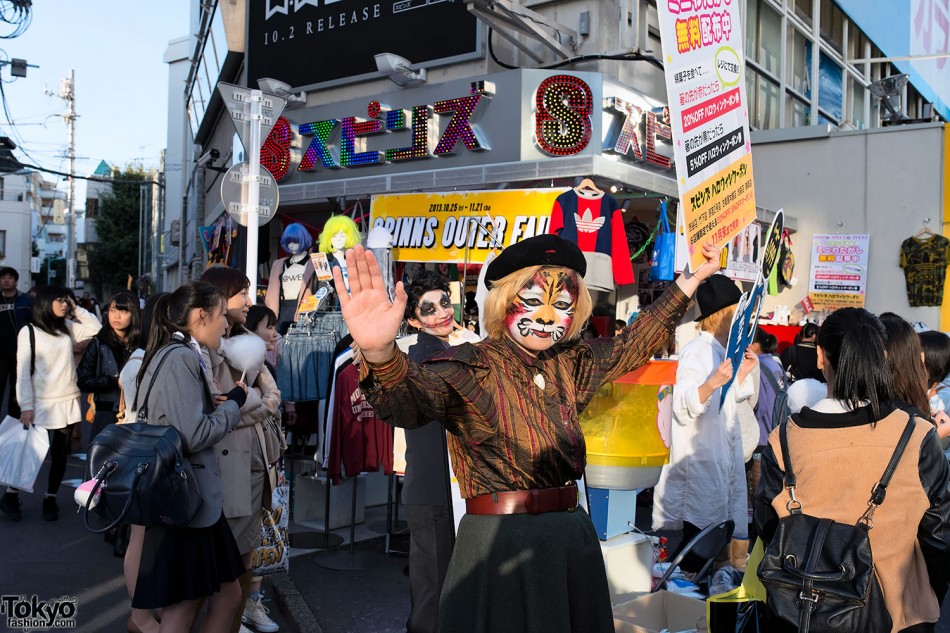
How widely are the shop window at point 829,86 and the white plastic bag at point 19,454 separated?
47.6 feet

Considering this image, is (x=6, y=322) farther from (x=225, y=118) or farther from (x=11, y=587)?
(x=225, y=118)

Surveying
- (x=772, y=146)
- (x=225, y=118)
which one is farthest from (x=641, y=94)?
(x=225, y=118)

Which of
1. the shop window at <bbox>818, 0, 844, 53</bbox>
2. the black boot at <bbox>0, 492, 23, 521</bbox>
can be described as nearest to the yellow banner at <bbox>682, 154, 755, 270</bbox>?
the black boot at <bbox>0, 492, 23, 521</bbox>

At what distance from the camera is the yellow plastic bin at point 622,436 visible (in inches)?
165

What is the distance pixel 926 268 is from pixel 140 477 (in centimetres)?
1163

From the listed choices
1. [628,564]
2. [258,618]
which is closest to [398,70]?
[258,618]

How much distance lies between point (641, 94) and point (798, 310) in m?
4.88

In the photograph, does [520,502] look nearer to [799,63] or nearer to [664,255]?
[664,255]

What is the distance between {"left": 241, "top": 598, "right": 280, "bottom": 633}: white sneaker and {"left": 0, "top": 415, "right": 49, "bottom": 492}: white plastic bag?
293 centimetres

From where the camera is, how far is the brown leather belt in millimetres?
2500

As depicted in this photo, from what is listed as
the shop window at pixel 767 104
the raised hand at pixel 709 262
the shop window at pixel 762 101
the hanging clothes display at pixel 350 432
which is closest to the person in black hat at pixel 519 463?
the raised hand at pixel 709 262

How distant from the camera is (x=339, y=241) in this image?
309 inches

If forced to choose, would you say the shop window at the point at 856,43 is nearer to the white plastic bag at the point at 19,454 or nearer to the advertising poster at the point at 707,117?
the advertising poster at the point at 707,117

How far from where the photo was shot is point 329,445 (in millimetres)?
6316
